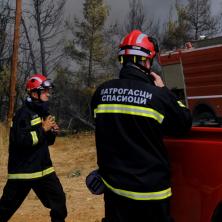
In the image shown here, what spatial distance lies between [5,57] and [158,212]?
27546 mm

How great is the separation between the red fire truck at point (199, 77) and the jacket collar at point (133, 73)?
7.87 meters

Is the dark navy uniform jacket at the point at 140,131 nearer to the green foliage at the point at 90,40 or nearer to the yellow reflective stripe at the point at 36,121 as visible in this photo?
the yellow reflective stripe at the point at 36,121

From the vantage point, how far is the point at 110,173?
3518mm

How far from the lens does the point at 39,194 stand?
223 inches

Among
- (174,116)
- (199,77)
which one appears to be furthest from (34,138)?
(199,77)

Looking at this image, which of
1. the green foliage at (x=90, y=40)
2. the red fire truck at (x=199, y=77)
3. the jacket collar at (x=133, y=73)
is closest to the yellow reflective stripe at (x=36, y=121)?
the jacket collar at (x=133, y=73)

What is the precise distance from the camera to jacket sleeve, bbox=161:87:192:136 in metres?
3.32

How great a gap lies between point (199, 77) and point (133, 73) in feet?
29.9

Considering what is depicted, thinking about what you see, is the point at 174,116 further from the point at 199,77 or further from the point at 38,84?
the point at 199,77

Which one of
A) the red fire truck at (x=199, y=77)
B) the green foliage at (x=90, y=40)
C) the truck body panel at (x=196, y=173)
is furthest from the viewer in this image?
the green foliage at (x=90, y=40)

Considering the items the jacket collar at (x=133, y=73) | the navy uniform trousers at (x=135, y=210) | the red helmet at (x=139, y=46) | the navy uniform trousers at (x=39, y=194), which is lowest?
the navy uniform trousers at (x=39, y=194)

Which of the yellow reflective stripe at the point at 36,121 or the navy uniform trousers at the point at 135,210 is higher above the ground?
the yellow reflective stripe at the point at 36,121

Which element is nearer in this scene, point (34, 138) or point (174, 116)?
point (174, 116)

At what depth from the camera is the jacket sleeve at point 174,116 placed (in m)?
3.32
